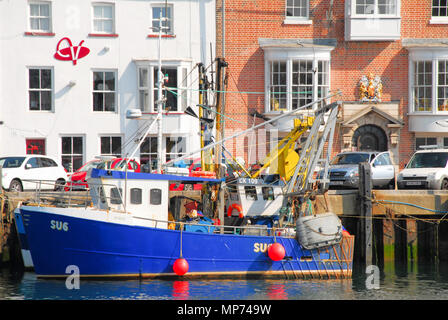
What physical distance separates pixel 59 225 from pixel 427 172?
41.6 feet

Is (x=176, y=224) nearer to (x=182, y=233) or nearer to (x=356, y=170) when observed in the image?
(x=182, y=233)

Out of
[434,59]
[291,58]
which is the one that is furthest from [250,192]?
[434,59]

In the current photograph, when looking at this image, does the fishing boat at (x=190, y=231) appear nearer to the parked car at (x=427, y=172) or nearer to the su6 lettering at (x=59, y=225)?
the su6 lettering at (x=59, y=225)

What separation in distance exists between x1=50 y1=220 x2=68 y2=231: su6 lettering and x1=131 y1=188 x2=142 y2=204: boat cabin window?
6.56 feet

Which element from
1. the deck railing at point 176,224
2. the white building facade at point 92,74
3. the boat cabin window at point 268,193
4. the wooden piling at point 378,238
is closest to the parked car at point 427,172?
the wooden piling at point 378,238

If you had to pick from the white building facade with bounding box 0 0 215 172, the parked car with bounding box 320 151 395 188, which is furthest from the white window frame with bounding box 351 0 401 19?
the parked car with bounding box 320 151 395 188

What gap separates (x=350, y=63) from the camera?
1331 inches

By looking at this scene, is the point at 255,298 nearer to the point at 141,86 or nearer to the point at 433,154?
the point at 433,154

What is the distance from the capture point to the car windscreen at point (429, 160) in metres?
27.0

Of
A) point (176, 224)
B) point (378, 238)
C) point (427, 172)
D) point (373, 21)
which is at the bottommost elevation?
point (378, 238)

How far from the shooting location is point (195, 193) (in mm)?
25109

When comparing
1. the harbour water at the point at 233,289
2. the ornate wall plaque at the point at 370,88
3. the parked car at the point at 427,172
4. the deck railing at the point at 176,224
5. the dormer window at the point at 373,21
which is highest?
the dormer window at the point at 373,21

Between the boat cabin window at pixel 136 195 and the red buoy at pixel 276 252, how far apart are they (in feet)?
12.3
